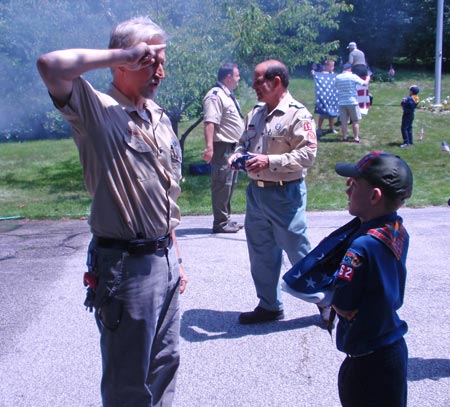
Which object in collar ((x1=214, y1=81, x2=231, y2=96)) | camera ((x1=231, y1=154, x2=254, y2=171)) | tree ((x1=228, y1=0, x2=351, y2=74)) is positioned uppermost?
tree ((x1=228, y1=0, x2=351, y2=74))

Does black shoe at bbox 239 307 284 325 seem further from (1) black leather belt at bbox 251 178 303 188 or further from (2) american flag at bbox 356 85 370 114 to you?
(2) american flag at bbox 356 85 370 114

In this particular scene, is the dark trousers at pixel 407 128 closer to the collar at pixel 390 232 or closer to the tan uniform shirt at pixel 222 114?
the tan uniform shirt at pixel 222 114

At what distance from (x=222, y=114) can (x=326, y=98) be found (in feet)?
22.1

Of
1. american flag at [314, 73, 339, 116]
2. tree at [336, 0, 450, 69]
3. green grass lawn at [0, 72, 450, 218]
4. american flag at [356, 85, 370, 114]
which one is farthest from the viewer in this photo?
tree at [336, 0, 450, 69]

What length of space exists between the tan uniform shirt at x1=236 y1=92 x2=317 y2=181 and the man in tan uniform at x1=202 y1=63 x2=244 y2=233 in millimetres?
2519

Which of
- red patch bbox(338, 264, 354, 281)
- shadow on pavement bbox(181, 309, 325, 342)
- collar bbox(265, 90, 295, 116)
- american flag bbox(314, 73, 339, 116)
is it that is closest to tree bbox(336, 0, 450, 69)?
american flag bbox(314, 73, 339, 116)

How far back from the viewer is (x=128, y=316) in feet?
8.14

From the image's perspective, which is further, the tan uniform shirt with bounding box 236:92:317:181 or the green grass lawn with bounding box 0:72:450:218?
the green grass lawn with bounding box 0:72:450:218

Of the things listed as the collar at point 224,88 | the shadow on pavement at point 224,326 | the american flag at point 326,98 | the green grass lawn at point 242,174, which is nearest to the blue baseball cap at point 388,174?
the shadow on pavement at point 224,326

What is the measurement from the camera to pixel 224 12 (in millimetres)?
10219

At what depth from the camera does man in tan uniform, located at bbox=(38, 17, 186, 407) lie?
2.39 metres

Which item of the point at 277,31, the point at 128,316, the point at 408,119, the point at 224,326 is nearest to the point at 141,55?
the point at 128,316

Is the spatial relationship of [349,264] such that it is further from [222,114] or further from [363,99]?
[363,99]

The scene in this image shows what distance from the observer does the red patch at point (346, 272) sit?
2.33 m
